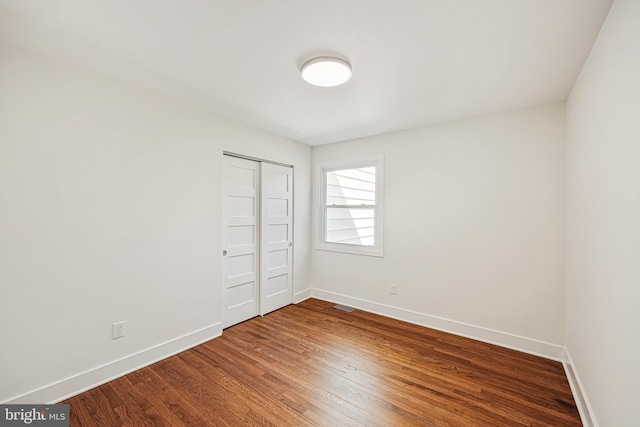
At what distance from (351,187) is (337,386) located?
8.59 ft

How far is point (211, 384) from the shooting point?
2076mm

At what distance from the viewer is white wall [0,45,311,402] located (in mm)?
1750

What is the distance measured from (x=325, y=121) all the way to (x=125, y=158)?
6.66ft

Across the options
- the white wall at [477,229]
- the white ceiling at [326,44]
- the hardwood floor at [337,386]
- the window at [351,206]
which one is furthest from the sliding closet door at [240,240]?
the white wall at [477,229]

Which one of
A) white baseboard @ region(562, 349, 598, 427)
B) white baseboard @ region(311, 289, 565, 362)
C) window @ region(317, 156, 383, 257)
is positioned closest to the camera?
white baseboard @ region(562, 349, 598, 427)

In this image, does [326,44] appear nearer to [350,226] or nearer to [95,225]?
[95,225]

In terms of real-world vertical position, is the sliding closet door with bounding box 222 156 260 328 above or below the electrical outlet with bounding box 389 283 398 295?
above

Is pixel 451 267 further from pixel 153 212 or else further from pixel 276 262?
pixel 153 212

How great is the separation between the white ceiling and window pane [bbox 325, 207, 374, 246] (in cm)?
172

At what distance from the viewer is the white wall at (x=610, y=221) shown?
3.76 ft

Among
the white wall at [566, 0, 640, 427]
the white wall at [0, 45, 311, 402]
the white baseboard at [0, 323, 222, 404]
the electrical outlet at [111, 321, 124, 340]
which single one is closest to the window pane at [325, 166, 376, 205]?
the white wall at [0, 45, 311, 402]

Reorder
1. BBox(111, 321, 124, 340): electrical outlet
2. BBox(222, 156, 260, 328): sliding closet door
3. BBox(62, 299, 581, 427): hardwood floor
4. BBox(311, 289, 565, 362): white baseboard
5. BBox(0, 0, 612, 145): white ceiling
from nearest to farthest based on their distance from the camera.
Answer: BBox(0, 0, 612, 145): white ceiling, BBox(62, 299, 581, 427): hardwood floor, BBox(111, 321, 124, 340): electrical outlet, BBox(311, 289, 565, 362): white baseboard, BBox(222, 156, 260, 328): sliding closet door

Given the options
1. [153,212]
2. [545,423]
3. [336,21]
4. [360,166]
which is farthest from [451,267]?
[153,212]

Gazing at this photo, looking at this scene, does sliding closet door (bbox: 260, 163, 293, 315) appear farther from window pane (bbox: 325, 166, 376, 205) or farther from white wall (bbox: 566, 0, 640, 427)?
white wall (bbox: 566, 0, 640, 427)
